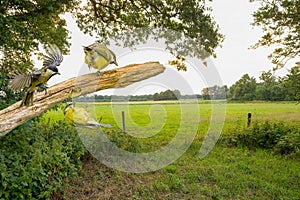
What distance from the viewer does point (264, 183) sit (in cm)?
402

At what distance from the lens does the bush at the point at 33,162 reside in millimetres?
2275

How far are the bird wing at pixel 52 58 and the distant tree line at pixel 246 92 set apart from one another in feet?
1.29

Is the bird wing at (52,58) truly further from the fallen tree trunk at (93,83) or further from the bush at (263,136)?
the bush at (263,136)

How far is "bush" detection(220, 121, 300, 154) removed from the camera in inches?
232

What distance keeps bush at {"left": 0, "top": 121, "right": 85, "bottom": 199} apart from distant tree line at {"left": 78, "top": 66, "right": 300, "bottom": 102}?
1492 millimetres

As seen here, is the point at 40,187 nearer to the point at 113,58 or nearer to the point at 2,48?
the point at 113,58

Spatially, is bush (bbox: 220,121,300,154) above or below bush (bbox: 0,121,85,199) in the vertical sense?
below

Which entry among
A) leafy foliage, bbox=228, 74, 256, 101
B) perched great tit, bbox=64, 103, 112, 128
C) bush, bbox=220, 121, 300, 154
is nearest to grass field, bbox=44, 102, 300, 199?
bush, bbox=220, 121, 300, 154

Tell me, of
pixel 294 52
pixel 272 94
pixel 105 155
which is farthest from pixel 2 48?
pixel 272 94

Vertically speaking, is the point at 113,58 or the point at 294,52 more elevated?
the point at 294,52

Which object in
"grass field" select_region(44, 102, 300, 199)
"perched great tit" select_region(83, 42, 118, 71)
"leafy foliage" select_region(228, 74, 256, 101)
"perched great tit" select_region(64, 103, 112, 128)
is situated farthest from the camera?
"leafy foliage" select_region(228, 74, 256, 101)

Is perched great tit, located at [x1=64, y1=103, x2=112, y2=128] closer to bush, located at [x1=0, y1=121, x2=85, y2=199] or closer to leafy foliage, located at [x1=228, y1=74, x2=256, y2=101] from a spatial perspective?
bush, located at [x1=0, y1=121, x2=85, y2=199]

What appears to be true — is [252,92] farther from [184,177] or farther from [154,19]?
[184,177]

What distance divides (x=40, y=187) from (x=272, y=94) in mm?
10194
